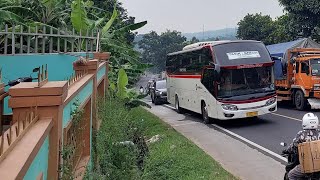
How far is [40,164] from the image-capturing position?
2.21 m

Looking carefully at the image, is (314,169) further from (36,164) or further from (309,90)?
(309,90)

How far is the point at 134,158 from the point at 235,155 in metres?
4.65

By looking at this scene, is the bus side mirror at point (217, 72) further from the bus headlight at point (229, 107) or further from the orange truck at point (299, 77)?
the orange truck at point (299, 77)

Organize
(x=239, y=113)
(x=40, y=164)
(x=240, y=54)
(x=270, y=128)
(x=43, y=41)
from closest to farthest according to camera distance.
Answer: (x=40, y=164) < (x=43, y=41) < (x=270, y=128) < (x=239, y=113) < (x=240, y=54)

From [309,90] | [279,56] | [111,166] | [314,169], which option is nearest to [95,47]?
[111,166]

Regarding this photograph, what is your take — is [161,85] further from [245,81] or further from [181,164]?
[181,164]

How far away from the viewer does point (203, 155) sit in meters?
8.83

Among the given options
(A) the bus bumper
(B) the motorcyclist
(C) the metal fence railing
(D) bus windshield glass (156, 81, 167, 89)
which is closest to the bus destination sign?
(A) the bus bumper

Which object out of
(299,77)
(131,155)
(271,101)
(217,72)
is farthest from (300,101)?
(131,155)

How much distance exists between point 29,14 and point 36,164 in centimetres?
630

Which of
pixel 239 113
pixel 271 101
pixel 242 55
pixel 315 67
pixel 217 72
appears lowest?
pixel 239 113

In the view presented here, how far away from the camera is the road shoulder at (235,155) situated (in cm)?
753

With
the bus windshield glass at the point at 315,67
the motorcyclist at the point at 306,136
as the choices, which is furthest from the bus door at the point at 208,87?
the motorcyclist at the point at 306,136

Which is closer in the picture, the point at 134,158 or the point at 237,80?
the point at 134,158
